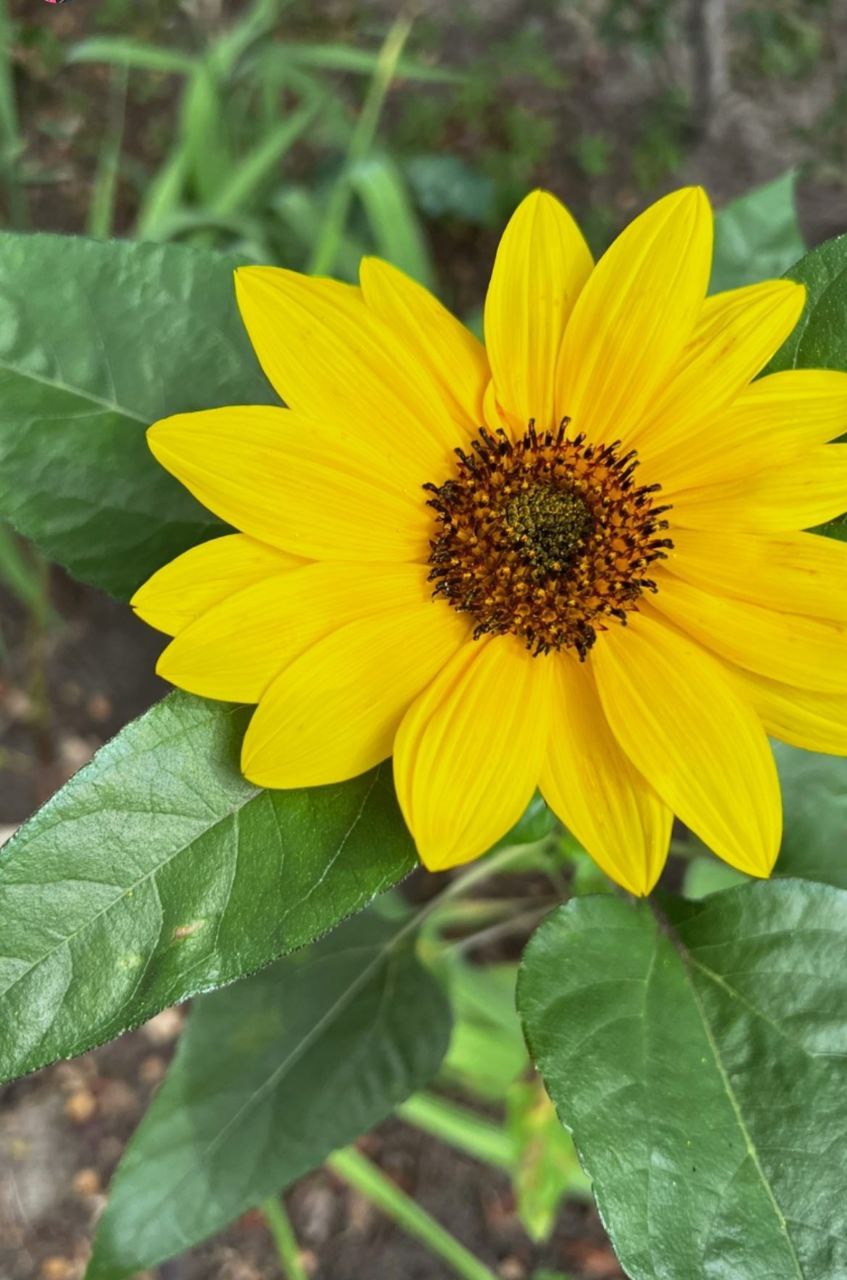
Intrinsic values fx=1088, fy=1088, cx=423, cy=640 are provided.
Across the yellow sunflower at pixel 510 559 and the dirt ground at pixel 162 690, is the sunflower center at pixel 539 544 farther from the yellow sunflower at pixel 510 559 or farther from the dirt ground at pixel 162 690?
the dirt ground at pixel 162 690

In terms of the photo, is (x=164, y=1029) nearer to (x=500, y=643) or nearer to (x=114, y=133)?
(x=500, y=643)

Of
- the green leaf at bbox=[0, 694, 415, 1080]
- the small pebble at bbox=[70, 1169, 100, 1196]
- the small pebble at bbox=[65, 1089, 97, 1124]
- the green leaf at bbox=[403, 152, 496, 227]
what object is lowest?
the small pebble at bbox=[70, 1169, 100, 1196]

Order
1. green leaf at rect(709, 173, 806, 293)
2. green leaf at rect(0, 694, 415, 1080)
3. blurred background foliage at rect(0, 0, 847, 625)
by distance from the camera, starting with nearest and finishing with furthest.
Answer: green leaf at rect(0, 694, 415, 1080) → green leaf at rect(709, 173, 806, 293) → blurred background foliage at rect(0, 0, 847, 625)

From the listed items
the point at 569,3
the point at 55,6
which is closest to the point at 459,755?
the point at 569,3

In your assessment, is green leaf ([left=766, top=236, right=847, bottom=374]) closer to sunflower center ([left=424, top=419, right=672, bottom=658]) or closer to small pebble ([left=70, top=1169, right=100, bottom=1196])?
sunflower center ([left=424, top=419, right=672, bottom=658])

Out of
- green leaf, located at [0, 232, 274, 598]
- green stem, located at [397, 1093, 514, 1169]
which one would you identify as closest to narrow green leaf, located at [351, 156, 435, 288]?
green leaf, located at [0, 232, 274, 598]

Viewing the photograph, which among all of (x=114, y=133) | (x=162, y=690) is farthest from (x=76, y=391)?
(x=114, y=133)

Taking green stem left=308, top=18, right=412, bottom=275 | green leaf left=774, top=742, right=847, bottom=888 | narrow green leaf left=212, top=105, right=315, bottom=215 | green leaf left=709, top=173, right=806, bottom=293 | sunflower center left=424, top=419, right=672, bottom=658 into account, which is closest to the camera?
sunflower center left=424, top=419, right=672, bottom=658
